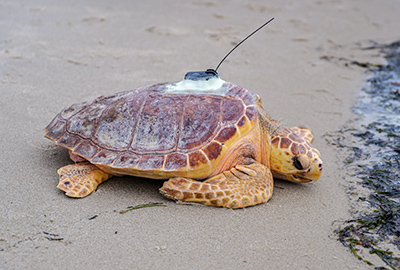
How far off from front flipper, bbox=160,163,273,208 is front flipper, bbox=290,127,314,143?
2.89ft

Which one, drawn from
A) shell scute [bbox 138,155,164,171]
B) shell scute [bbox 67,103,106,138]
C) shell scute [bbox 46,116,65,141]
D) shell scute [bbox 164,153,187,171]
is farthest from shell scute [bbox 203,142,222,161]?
shell scute [bbox 46,116,65,141]

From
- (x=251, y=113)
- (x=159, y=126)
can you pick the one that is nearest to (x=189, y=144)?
(x=159, y=126)

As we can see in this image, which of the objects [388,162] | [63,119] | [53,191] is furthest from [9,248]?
[388,162]

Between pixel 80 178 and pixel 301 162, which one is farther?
pixel 301 162

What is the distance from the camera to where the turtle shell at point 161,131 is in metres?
2.63

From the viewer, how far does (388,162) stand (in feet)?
10.5

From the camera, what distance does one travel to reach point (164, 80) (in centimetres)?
444

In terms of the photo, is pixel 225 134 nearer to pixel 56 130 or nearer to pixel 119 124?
pixel 119 124

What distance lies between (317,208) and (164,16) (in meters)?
4.28

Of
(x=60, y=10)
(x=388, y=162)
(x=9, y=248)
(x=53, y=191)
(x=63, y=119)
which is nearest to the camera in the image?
(x=9, y=248)

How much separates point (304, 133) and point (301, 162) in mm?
730

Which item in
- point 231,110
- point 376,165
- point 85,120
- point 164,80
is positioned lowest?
point 376,165

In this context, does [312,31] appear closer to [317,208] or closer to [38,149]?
[317,208]

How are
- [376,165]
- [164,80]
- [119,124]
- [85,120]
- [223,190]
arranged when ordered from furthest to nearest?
[164,80] < [376,165] < [85,120] < [119,124] < [223,190]
